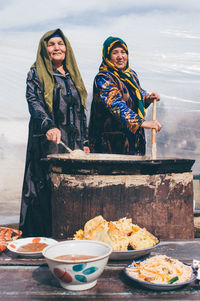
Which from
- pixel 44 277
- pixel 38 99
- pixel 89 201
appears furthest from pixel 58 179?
pixel 38 99

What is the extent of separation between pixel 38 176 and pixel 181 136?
12.0 feet

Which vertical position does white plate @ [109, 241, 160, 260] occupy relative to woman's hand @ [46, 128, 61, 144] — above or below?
below

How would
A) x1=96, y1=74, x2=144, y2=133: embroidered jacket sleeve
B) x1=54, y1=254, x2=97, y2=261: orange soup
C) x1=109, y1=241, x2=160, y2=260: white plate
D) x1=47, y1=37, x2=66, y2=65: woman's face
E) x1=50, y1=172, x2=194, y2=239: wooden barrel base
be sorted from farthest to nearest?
1. x1=47, y1=37, x2=66, y2=65: woman's face
2. x1=96, y1=74, x2=144, y2=133: embroidered jacket sleeve
3. x1=50, y1=172, x2=194, y2=239: wooden barrel base
4. x1=109, y1=241, x2=160, y2=260: white plate
5. x1=54, y1=254, x2=97, y2=261: orange soup

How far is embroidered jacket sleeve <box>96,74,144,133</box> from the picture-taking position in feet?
9.32

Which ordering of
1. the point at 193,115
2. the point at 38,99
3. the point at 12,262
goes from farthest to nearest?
the point at 193,115
the point at 38,99
the point at 12,262

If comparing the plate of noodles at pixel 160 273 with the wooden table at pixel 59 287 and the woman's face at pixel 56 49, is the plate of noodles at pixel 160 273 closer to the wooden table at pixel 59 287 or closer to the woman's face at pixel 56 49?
the wooden table at pixel 59 287

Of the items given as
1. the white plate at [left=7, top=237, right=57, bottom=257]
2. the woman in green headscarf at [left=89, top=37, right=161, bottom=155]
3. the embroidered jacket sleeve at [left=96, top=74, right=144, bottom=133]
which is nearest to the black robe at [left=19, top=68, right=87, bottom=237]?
the woman in green headscarf at [left=89, top=37, right=161, bottom=155]

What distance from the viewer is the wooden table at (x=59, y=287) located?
1218 mm

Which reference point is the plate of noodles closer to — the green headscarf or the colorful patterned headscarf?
the colorful patterned headscarf

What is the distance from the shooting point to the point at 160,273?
1309mm

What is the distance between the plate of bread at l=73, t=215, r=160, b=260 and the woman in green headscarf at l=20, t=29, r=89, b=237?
1740 mm

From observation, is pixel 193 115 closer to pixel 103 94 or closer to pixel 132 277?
pixel 103 94

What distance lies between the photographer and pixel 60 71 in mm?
3492

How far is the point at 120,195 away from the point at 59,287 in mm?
878
